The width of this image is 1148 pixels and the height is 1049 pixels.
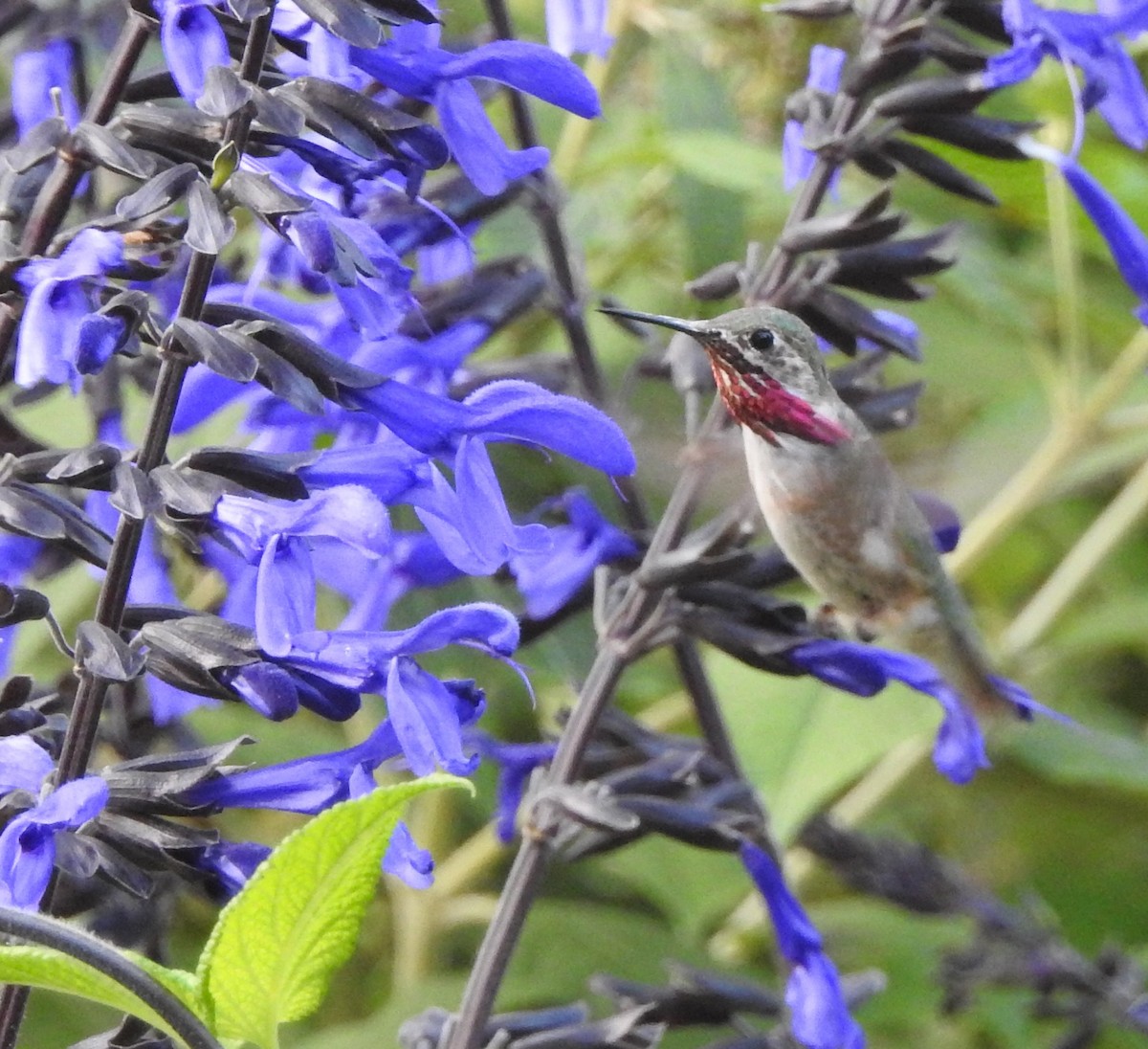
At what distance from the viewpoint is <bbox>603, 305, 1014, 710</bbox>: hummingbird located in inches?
51.1

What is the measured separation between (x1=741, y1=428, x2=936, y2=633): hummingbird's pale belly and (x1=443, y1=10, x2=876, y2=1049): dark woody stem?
0.36 ft

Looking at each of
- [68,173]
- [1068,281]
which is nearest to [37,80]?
[68,173]

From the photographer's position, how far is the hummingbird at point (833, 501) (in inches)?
51.1

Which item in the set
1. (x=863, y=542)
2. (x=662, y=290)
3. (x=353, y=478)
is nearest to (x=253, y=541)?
(x=353, y=478)

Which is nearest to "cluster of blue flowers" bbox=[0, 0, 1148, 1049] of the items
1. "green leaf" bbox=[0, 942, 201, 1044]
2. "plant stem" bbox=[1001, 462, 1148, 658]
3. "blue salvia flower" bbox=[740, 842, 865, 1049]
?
"green leaf" bbox=[0, 942, 201, 1044]

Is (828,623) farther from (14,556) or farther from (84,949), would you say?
(84,949)

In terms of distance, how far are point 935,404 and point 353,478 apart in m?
1.83

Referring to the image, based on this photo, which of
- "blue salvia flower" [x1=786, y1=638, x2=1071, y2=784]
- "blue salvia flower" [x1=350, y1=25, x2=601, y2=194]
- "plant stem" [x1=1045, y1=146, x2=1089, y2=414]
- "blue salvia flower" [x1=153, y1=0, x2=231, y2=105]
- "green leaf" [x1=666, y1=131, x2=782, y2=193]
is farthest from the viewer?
"plant stem" [x1=1045, y1=146, x2=1089, y2=414]

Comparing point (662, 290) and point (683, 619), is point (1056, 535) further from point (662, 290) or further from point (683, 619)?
point (683, 619)

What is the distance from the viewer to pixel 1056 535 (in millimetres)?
2713

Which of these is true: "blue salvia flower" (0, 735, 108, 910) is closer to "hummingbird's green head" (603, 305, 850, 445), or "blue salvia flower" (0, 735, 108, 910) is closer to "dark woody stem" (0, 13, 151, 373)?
"dark woody stem" (0, 13, 151, 373)

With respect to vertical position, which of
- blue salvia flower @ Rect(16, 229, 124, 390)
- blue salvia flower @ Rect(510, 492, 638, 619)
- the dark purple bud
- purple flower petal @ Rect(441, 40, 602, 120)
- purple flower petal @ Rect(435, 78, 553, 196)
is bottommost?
blue salvia flower @ Rect(510, 492, 638, 619)

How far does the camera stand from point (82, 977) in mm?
660

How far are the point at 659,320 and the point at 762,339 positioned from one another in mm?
121
